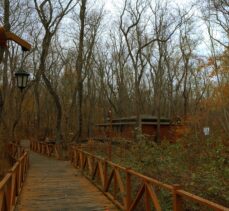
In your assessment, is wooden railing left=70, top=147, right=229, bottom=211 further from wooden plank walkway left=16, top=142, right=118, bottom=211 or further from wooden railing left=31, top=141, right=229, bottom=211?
wooden plank walkway left=16, top=142, right=118, bottom=211

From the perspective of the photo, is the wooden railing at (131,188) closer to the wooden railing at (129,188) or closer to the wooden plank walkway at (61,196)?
the wooden railing at (129,188)

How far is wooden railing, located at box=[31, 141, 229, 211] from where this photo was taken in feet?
19.0

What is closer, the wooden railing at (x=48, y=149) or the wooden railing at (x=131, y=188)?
the wooden railing at (x=131, y=188)

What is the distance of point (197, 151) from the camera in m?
14.5

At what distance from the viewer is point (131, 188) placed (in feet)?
31.4

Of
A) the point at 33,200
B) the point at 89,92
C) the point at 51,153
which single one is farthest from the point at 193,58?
the point at 33,200

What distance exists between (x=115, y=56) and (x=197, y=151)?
38730 millimetres

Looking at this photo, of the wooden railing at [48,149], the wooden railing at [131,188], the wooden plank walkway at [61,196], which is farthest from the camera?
the wooden railing at [48,149]

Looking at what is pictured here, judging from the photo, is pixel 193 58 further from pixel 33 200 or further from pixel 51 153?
pixel 33 200

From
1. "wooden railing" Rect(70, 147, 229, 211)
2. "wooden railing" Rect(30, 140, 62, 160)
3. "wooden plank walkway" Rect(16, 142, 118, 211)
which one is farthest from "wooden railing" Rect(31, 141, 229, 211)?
"wooden railing" Rect(30, 140, 62, 160)

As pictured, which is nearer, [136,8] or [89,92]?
[136,8]

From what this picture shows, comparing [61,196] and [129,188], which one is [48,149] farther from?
[129,188]

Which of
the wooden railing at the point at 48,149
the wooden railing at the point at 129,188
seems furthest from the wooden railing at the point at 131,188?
the wooden railing at the point at 48,149

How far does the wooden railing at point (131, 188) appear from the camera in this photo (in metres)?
5.79
